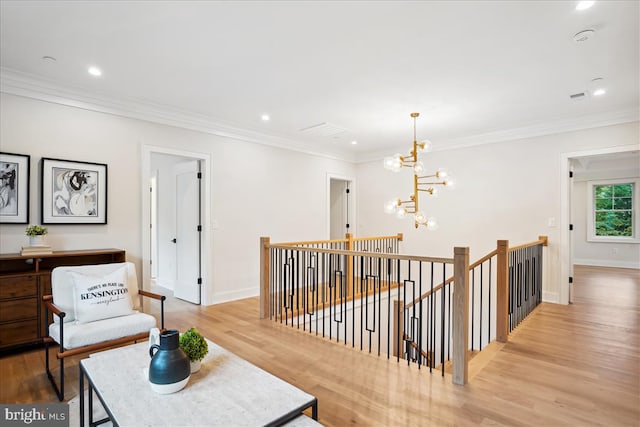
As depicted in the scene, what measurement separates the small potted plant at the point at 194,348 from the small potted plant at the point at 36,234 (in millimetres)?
2634

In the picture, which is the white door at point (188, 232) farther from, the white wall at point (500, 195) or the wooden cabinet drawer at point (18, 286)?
the white wall at point (500, 195)

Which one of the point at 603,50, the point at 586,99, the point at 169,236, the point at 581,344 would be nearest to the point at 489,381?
the point at 581,344

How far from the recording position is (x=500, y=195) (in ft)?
18.5

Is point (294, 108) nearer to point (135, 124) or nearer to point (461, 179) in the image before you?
point (135, 124)

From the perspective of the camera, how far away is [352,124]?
530 centimetres

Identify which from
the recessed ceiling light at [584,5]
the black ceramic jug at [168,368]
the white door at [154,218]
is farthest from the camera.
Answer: the white door at [154,218]

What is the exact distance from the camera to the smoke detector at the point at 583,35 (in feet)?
8.77

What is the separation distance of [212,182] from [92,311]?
2.60 meters

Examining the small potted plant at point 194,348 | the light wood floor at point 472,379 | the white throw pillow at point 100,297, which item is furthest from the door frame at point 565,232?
the white throw pillow at point 100,297

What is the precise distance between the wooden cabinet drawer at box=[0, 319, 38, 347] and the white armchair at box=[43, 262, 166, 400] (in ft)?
2.05

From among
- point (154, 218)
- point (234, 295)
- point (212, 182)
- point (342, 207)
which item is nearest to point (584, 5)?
point (212, 182)

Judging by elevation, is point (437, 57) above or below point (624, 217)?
above

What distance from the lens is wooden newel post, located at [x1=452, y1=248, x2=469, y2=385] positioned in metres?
2.62

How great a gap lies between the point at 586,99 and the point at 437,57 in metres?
2.41
